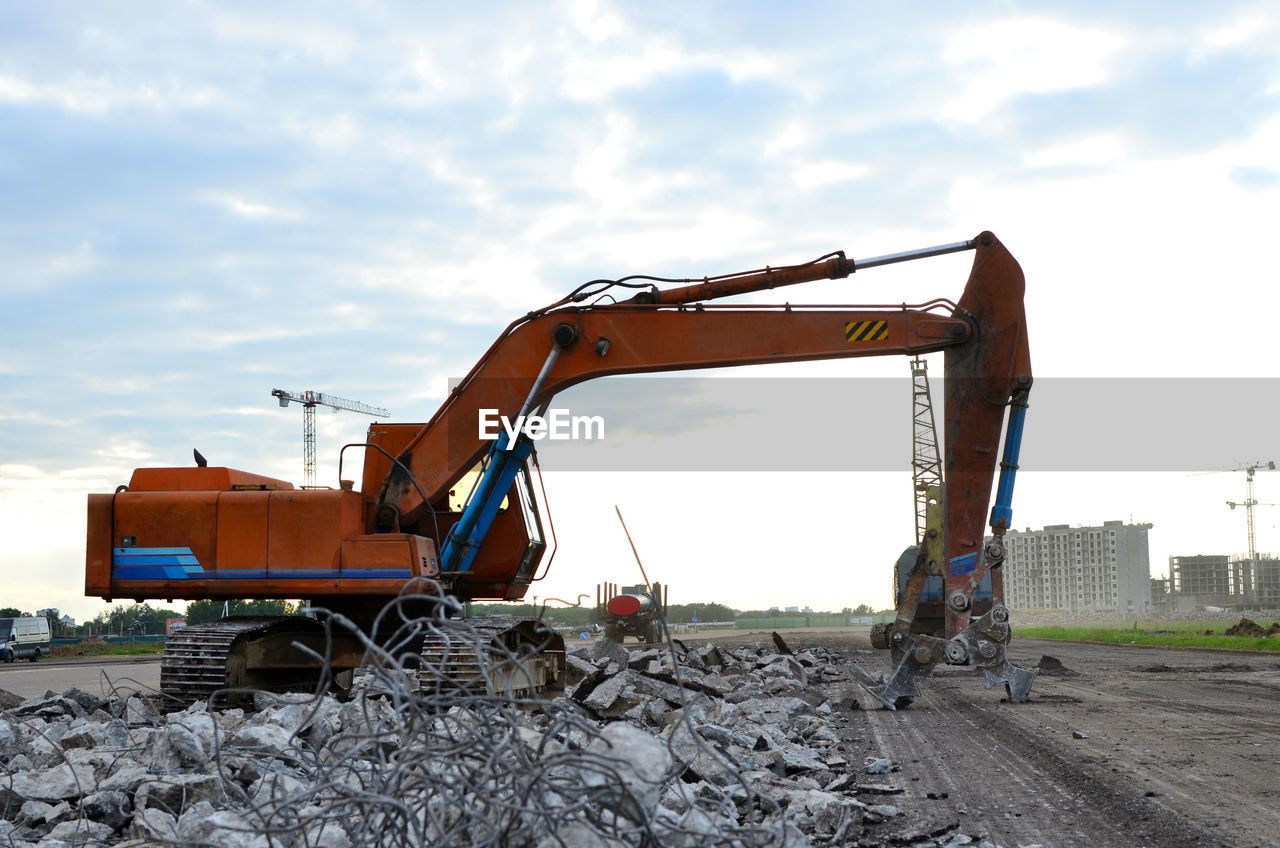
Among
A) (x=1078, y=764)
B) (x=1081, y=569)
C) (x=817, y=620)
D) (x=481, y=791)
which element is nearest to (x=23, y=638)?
(x=1078, y=764)

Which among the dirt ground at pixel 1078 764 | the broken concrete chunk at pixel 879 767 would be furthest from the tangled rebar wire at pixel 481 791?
the broken concrete chunk at pixel 879 767

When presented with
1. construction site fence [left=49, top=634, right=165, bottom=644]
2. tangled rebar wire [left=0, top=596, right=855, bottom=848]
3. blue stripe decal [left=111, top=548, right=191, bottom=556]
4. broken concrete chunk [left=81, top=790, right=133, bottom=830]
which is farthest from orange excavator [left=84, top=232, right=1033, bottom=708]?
construction site fence [left=49, top=634, right=165, bottom=644]

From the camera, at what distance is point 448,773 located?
334 cm

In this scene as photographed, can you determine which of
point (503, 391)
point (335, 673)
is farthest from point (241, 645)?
point (503, 391)

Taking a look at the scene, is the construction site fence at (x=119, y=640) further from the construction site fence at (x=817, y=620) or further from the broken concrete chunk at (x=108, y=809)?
the construction site fence at (x=817, y=620)

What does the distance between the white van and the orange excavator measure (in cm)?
2757

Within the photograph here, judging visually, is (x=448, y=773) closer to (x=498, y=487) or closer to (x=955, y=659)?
(x=498, y=487)

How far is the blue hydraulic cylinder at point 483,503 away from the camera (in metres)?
10.7

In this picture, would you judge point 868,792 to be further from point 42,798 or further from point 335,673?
point 335,673

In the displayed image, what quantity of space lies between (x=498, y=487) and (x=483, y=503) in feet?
0.71

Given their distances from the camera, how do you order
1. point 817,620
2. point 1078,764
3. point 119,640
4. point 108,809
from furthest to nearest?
point 817,620
point 119,640
point 1078,764
point 108,809

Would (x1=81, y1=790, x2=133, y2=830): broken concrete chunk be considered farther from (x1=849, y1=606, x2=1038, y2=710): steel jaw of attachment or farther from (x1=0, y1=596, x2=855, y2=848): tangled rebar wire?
(x1=849, y1=606, x2=1038, y2=710): steel jaw of attachment

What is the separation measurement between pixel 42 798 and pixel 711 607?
87672 mm

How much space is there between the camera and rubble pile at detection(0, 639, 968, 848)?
3016 millimetres
